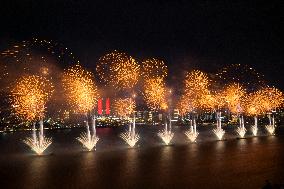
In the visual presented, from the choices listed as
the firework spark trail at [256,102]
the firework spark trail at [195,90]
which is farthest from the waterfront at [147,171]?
the firework spark trail at [256,102]

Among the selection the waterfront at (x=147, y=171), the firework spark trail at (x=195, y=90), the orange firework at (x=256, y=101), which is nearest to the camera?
the waterfront at (x=147, y=171)

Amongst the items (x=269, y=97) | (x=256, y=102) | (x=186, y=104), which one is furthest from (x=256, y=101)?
(x=186, y=104)

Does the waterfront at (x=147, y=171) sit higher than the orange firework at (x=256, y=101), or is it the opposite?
the orange firework at (x=256, y=101)

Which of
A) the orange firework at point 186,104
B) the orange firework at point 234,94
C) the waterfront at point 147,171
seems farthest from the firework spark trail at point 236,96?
the waterfront at point 147,171

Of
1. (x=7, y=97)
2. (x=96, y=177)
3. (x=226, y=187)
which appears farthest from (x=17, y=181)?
(x=7, y=97)

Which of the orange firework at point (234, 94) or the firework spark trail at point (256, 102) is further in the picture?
the firework spark trail at point (256, 102)

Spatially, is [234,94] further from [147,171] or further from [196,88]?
[147,171]

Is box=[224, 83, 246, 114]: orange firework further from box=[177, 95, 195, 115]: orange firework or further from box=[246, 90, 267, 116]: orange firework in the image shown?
box=[177, 95, 195, 115]: orange firework

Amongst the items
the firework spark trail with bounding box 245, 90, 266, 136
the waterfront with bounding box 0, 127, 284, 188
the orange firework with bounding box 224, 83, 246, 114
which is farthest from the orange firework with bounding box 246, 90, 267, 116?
the waterfront with bounding box 0, 127, 284, 188

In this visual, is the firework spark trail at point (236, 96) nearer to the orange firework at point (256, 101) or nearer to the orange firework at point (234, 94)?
the orange firework at point (234, 94)

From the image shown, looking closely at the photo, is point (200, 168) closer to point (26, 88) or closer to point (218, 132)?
point (26, 88)

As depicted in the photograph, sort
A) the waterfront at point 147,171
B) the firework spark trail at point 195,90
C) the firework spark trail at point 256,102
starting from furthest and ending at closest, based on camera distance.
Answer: the firework spark trail at point 256,102 < the firework spark trail at point 195,90 < the waterfront at point 147,171

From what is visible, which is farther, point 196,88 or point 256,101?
point 256,101
